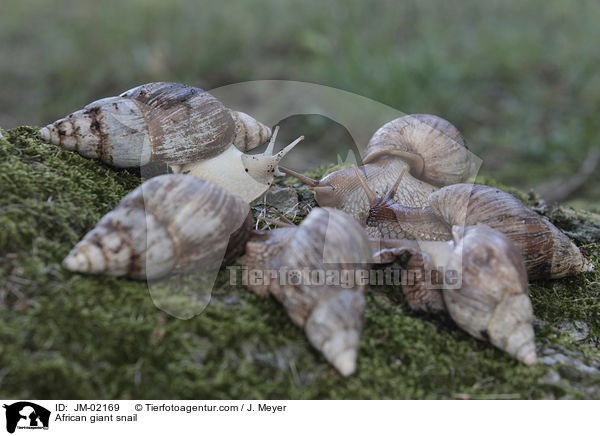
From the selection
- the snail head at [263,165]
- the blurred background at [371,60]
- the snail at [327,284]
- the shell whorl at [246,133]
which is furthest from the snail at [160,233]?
the blurred background at [371,60]

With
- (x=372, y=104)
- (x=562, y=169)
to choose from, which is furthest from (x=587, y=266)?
(x=372, y=104)

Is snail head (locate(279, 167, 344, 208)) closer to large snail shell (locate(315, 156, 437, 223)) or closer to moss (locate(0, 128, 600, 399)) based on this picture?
large snail shell (locate(315, 156, 437, 223))

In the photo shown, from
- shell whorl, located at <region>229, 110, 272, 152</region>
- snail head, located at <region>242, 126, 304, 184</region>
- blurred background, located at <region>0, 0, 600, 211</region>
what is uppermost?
shell whorl, located at <region>229, 110, 272, 152</region>

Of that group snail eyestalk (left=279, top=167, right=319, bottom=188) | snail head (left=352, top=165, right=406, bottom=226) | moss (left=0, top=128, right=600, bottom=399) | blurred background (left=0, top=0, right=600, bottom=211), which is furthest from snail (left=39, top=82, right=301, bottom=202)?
blurred background (left=0, top=0, right=600, bottom=211)

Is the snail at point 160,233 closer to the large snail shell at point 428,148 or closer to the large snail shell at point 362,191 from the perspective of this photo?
the large snail shell at point 362,191

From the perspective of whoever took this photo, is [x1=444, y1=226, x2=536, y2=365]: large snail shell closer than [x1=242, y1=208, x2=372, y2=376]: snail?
No

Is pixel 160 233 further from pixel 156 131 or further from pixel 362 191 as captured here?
pixel 362 191
